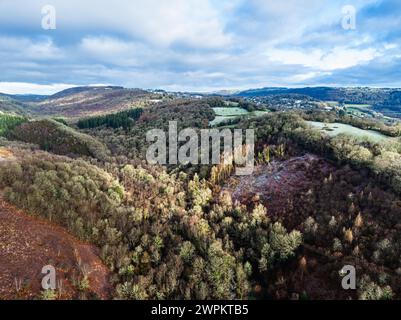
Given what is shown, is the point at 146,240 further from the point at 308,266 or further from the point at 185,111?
the point at 185,111

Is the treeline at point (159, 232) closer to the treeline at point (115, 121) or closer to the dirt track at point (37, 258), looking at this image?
the dirt track at point (37, 258)

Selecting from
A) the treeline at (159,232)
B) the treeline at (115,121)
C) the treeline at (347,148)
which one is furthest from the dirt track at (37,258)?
the treeline at (115,121)

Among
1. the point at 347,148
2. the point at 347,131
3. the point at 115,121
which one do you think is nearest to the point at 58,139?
the point at 115,121

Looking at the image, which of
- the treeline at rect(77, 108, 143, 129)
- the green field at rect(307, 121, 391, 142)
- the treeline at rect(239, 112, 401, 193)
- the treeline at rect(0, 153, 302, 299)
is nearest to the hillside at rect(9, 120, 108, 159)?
the treeline at rect(77, 108, 143, 129)

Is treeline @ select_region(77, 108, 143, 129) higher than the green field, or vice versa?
treeline @ select_region(77, 108, 143, 129)

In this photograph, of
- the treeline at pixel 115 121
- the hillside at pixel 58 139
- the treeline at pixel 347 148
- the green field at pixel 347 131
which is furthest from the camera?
the treeline at pixel 115 121

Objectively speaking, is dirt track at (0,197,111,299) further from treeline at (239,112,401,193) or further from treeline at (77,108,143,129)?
treeline at (77,108,143,129)
